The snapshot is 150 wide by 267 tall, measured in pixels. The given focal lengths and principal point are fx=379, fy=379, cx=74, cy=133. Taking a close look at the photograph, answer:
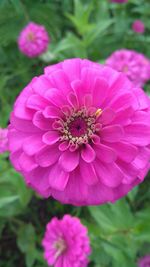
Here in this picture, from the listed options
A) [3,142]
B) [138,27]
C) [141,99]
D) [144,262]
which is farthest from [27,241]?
[138,27]

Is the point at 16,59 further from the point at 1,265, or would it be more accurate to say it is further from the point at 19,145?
the point at 19,145

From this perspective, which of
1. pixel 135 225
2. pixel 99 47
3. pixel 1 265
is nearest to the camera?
pixel 135 225

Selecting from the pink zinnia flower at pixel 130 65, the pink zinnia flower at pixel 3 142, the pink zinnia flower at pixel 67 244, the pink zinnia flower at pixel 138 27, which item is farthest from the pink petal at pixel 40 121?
the pink zinnia flower at pixel 138 27

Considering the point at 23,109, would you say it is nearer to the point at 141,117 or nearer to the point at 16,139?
the point at 16,139

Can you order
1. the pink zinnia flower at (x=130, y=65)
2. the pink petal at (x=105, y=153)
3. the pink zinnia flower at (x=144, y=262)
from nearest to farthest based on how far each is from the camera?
the pink petal at (x=105, y=153) < the pink zinnia flower at (x=144, y=262) < the pink zinnia flower at (x=130, y=65)

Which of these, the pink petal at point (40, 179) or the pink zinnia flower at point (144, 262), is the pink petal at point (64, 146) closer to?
the pink petal at point (40, 179)

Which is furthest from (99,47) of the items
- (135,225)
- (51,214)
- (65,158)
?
(65,158)

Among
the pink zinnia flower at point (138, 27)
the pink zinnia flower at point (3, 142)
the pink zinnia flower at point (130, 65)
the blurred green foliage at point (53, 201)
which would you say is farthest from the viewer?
the pink zinnia flower at point (138, 27)
